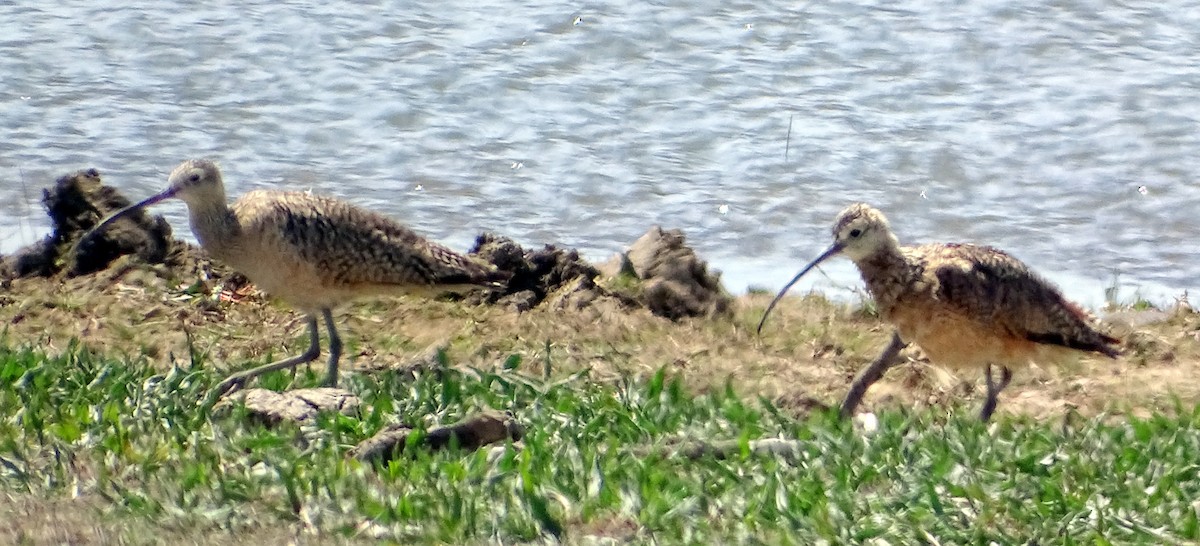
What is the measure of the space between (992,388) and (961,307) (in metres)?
0.37

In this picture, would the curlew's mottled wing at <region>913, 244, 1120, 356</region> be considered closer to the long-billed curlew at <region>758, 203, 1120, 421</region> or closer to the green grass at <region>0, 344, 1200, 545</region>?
the long-billed curlew at <region>758, 203, 1120, 421</region>

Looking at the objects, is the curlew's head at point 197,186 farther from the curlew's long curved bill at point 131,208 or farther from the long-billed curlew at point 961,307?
the long-billed curlew at point 961,307

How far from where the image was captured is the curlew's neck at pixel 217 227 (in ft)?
27.1

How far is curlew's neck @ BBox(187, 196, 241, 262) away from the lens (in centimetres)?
827

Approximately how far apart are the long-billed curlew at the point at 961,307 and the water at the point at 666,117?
199 cm

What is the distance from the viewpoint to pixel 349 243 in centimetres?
820

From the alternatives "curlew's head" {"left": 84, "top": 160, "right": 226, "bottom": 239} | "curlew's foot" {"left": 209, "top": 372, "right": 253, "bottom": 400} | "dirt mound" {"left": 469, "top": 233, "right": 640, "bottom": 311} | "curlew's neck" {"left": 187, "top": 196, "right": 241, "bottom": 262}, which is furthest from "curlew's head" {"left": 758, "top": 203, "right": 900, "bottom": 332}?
"curlew's head" {"left": 84, "top": 160, "right": 226, "bottom": 239}

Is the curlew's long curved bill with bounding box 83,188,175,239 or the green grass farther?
the curlew's long curved bill with bounding box 83,188,175,239

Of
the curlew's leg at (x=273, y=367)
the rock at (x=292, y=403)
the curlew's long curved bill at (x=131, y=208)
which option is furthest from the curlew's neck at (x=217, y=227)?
the rock at (x=292, y=403)

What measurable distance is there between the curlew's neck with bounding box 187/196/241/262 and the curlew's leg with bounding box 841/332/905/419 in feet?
9.10

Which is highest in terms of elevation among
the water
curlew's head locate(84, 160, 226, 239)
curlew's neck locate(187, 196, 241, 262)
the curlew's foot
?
curlew's head locate(84, 160, 226, 239)

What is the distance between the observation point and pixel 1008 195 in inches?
465

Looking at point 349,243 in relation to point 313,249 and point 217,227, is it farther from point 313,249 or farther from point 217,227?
point 217,227

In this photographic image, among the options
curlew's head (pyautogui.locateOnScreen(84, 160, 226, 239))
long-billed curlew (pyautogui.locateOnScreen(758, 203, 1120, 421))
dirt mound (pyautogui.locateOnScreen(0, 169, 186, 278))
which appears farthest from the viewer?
dirt mound (pyautogui.locateOnScreen(0, 169, 186, 278))
